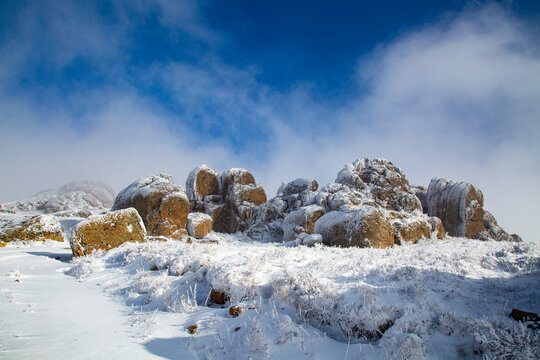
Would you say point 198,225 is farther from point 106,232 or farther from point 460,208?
point 460,208

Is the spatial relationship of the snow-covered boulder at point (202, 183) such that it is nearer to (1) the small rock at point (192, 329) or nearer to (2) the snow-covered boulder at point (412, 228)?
(2) the snow-covered boulder at point (412, 228)

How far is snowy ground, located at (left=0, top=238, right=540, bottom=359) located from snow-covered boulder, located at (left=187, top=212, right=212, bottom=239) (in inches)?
804

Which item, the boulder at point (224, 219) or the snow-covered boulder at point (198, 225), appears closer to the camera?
the snow-covered boulder at point (198, 225)

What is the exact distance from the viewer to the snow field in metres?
3.44

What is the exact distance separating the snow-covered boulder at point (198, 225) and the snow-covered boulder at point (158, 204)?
8.56ft

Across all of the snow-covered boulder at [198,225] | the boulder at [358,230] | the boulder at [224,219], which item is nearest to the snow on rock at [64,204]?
the snow-covered boulder at [198,225]

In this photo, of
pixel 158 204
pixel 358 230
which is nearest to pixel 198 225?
pixel 158 204

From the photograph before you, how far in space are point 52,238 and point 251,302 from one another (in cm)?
1487

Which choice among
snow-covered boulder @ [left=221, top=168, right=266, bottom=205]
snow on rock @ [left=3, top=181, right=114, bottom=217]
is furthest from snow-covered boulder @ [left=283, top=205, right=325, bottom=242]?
snow on rock @ [left=3, top=181, right=114, bottom=217]

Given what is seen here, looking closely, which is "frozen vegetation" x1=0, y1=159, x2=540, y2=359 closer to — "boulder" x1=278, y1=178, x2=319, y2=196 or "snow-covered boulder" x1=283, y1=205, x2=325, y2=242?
"snow-covered boulder" x1=283, y1=205, x2=325, y2=242

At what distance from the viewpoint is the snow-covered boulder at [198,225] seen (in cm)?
2764

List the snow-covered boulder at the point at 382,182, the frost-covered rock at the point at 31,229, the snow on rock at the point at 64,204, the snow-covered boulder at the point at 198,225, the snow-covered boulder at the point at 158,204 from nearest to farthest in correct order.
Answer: the frost-covered rock at the point at 31,229
the snow-covered boulder at the point at 158,204
the snow-covered boulder at the point at 382,182
the snow-covered boulder at the point at 198,225
the snow on rock at the point at 64,204

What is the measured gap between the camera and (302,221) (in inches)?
810

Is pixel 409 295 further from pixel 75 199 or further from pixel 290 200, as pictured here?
pixel 75 199
